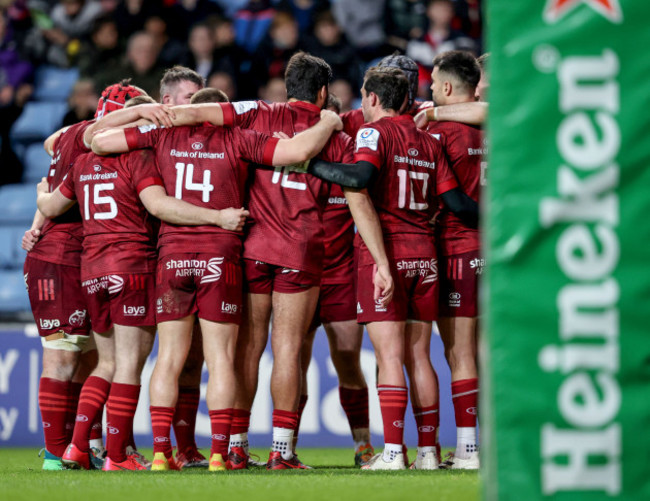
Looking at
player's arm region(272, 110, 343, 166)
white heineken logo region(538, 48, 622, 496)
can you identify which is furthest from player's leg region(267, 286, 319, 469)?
white heineken logo region(538, 48, 622, 496)

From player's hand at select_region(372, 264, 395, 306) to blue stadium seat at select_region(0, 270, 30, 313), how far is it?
18.8ft

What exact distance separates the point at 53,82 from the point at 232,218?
8550 millimetres

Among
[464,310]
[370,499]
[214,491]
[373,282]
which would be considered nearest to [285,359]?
[373,282]

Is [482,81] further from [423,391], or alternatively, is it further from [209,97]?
[423,391]

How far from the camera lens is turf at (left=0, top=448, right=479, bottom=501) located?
13.6 feet

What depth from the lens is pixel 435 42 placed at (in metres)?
11.9

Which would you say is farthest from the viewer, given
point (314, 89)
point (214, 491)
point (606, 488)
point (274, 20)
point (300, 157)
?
point (274, 20)

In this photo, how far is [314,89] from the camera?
6.07 meters

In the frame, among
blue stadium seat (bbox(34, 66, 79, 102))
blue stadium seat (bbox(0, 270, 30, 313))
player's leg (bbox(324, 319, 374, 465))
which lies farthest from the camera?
blue stadium seat (bbox(34, 66, 79, 102))

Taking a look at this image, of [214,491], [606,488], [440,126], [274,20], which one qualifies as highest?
[274,20]

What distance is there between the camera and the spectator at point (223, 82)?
11.9 metres

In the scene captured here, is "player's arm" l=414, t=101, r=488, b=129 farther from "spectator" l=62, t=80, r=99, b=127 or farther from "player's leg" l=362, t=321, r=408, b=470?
"spectator" l=62, t=80, r=99, b=127

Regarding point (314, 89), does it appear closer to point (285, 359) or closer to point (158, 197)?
point (158, 197)

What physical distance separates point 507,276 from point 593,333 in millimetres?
289
